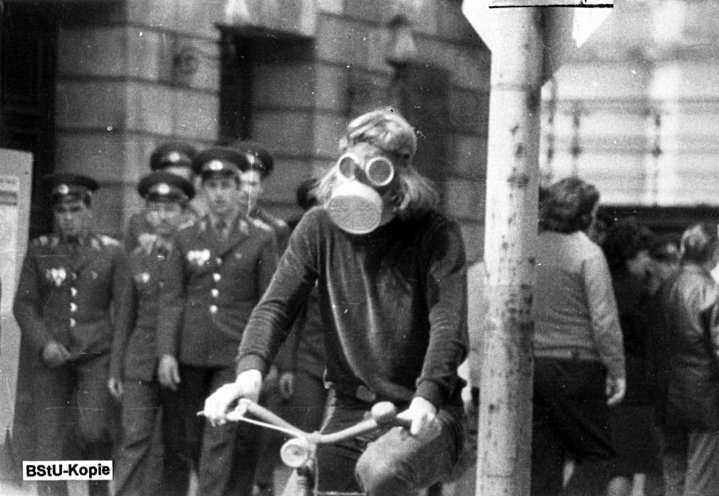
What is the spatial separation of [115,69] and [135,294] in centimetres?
99

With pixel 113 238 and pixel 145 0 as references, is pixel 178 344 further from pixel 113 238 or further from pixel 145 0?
pixel 145 0

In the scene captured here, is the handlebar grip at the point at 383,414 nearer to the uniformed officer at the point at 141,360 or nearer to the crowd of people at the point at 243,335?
the crowd of people at the point at 243,335

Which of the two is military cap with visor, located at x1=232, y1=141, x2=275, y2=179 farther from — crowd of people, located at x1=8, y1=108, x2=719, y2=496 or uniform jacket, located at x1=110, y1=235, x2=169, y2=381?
uniform jacket, located at x1=110, y1=235, x2=169, y2=381

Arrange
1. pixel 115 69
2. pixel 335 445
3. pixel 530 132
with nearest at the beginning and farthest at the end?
1. pixel 335 445
2. pixel 530 132
3. pixel 115 69

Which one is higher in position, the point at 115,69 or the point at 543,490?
the point at 115,69

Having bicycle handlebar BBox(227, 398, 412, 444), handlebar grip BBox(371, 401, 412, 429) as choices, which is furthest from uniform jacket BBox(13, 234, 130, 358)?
handlebar grip BBox(371, 401, 412, 429)

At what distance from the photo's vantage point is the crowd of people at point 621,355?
6809 millimetres

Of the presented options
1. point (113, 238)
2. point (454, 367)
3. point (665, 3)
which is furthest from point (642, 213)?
point (113, 238)

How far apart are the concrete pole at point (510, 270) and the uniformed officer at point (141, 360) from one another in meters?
1.42

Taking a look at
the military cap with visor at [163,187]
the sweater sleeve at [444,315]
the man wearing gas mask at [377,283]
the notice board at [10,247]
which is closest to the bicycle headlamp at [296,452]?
the sweater sleeve at [444,315]

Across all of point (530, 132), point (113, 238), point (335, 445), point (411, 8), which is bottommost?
point (335, 445)

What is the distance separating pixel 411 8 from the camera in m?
6.87

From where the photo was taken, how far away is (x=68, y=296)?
7273 millimetres

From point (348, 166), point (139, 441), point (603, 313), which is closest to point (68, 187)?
point (139, 441)
